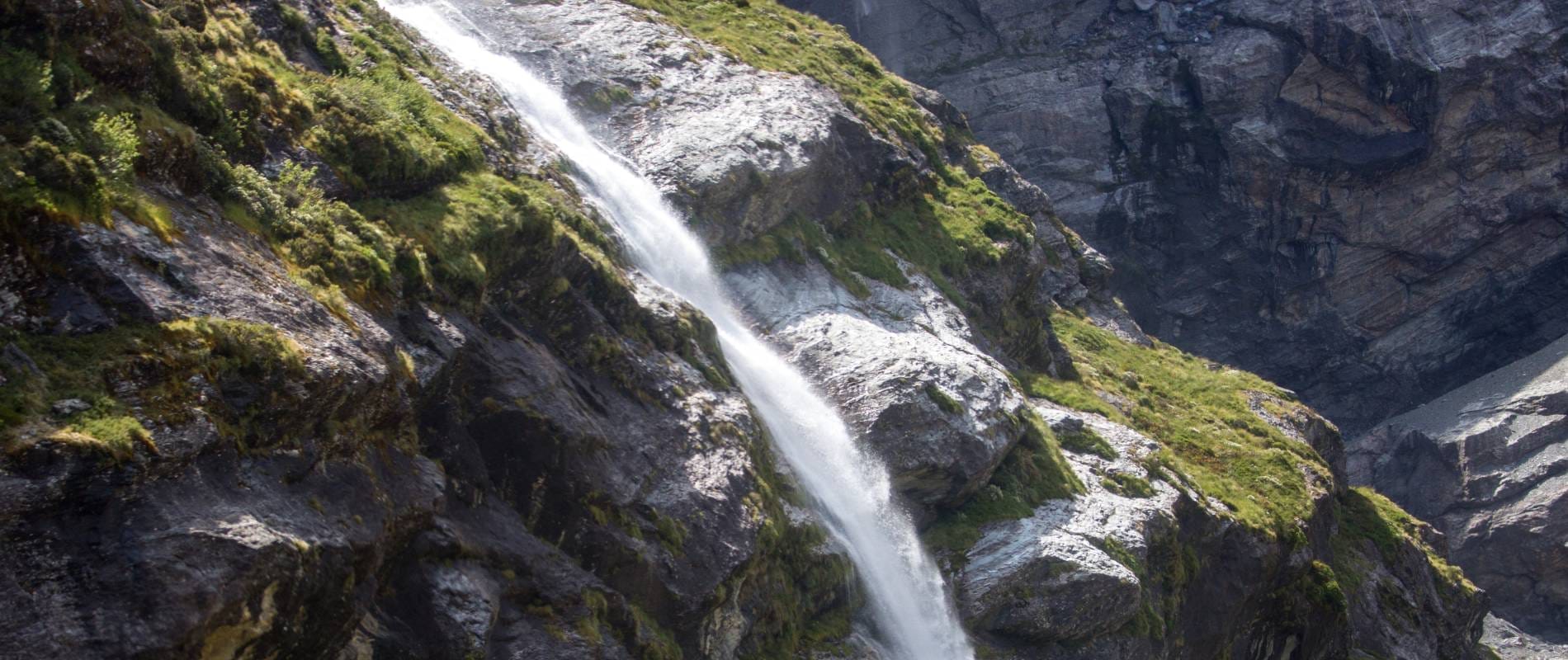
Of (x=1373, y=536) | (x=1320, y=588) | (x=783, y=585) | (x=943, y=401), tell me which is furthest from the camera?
(x=1373, y=536)

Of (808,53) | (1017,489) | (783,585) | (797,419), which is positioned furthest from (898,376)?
(808,53)

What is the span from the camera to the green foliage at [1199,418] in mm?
30344

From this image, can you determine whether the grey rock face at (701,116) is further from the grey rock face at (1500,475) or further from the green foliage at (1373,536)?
the grey rock face at (1500,475)

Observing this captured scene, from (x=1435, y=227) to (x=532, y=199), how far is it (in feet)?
201

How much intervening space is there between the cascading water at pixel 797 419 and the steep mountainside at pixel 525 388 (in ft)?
1.82

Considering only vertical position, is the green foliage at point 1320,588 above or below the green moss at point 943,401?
below

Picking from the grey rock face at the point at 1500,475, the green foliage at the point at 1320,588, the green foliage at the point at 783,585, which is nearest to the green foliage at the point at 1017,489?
the green foliage at the point at 783,585

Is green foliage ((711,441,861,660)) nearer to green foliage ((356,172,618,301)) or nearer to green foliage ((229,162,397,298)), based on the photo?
green foliage ((356,172,618,301))

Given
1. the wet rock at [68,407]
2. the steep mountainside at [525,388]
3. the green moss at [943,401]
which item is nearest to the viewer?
the wet rock at [68,407]

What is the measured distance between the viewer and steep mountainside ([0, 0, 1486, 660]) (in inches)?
381

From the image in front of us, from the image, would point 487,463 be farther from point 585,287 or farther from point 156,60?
point 156,60

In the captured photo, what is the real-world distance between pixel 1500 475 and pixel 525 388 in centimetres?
6012

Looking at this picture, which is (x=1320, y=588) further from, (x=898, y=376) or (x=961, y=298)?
(x=898, y=376)

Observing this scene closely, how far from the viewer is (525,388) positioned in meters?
15.3
